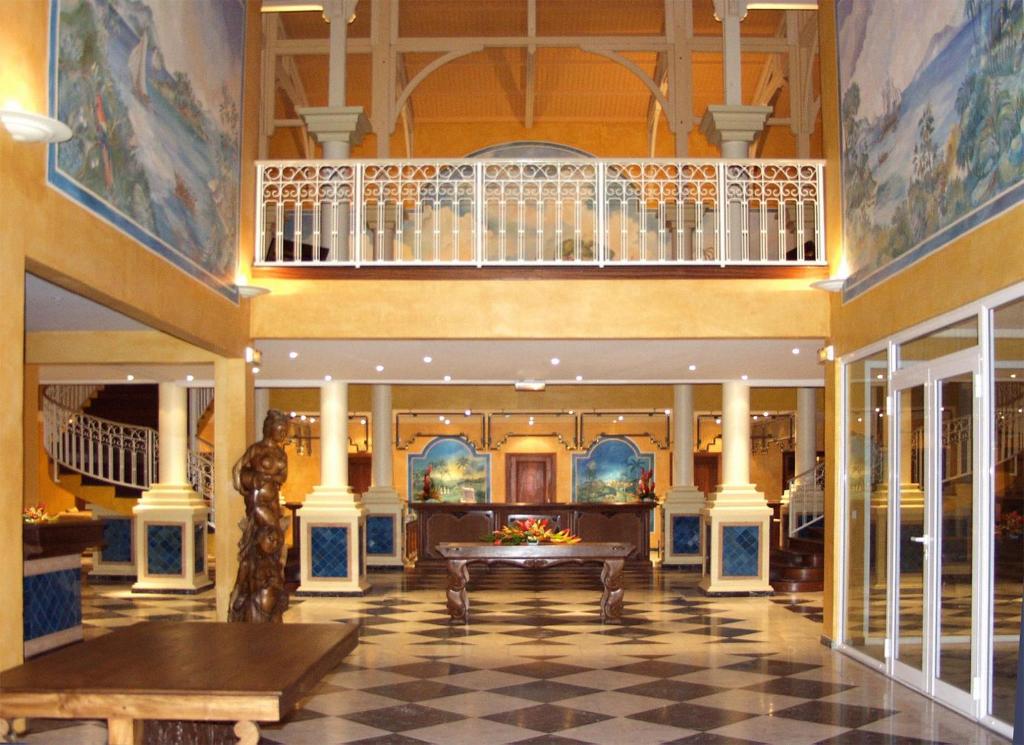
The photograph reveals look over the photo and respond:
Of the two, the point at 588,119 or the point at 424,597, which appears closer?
the point at 424,597

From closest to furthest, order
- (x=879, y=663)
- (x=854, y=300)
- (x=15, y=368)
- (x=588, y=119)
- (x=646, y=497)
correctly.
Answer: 1. (x=15, y=368)
2. (x=879, y=663)
3. (x=854, y=300)
4. (x=646, y=497)
5. (x=588, y=119)

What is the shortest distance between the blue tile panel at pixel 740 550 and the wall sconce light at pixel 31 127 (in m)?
10.3

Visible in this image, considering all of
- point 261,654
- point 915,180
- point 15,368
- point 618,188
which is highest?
point 618,188

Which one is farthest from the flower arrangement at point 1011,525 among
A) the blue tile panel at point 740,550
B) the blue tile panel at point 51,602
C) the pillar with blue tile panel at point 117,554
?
the pillar with blue tile panel at point 117,554

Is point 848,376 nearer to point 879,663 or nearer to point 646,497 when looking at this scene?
point 879,663

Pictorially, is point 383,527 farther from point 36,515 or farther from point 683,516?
point 36,515

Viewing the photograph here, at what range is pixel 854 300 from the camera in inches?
363

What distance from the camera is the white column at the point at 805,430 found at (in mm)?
16266

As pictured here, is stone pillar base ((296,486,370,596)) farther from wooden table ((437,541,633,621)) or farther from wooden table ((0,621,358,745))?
wooden table ((0,621,358,745))

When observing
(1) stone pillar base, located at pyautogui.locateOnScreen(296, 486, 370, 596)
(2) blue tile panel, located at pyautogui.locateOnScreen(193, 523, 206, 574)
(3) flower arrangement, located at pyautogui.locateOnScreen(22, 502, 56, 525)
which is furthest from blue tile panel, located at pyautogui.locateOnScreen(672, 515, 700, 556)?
(3) flower arrangement, located at pyautogui.locateOnScreen(22, 502, 56, 525)

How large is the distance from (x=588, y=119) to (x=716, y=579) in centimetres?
880

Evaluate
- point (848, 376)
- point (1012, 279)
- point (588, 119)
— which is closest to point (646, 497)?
point (588, 119)

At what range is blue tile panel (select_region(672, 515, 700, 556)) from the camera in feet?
54.8

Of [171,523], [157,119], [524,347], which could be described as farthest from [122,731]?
[171,523]
